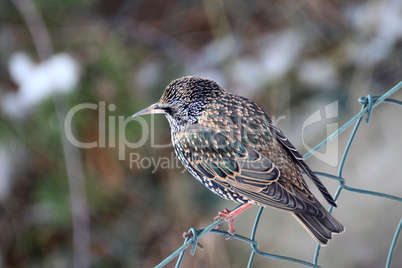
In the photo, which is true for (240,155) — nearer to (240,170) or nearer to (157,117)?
(240,170)

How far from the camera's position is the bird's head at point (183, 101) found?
8.56 feet

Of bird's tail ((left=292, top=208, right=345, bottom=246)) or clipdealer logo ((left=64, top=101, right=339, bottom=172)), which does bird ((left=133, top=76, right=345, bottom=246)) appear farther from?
clipdealer logo ((left=64, top=101, right=339, bottom=172))

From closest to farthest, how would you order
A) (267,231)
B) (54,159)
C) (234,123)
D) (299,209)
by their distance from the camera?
(299,209), (234,123), (54,159), (267,231)

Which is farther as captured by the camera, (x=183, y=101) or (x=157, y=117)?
(x=157, y=117)

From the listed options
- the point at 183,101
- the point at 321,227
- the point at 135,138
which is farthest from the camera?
the point at 135,138

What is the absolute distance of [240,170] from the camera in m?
2.41

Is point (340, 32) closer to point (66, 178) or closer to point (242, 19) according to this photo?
point (242, 19)

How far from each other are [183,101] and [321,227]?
0.85m

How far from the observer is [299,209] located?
2277mm

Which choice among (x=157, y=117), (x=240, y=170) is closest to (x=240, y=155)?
(x=240, y=170)

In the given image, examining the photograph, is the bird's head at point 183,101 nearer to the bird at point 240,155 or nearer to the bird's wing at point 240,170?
the bird at point 240,155

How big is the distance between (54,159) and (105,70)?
606mm

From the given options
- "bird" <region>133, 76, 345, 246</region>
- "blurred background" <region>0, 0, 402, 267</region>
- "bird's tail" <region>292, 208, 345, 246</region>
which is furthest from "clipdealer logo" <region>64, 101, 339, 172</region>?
"bird's tail" <region>292, 208, 345, 246</region>

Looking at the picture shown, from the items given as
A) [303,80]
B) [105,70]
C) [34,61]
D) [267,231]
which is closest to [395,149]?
[303,80]
